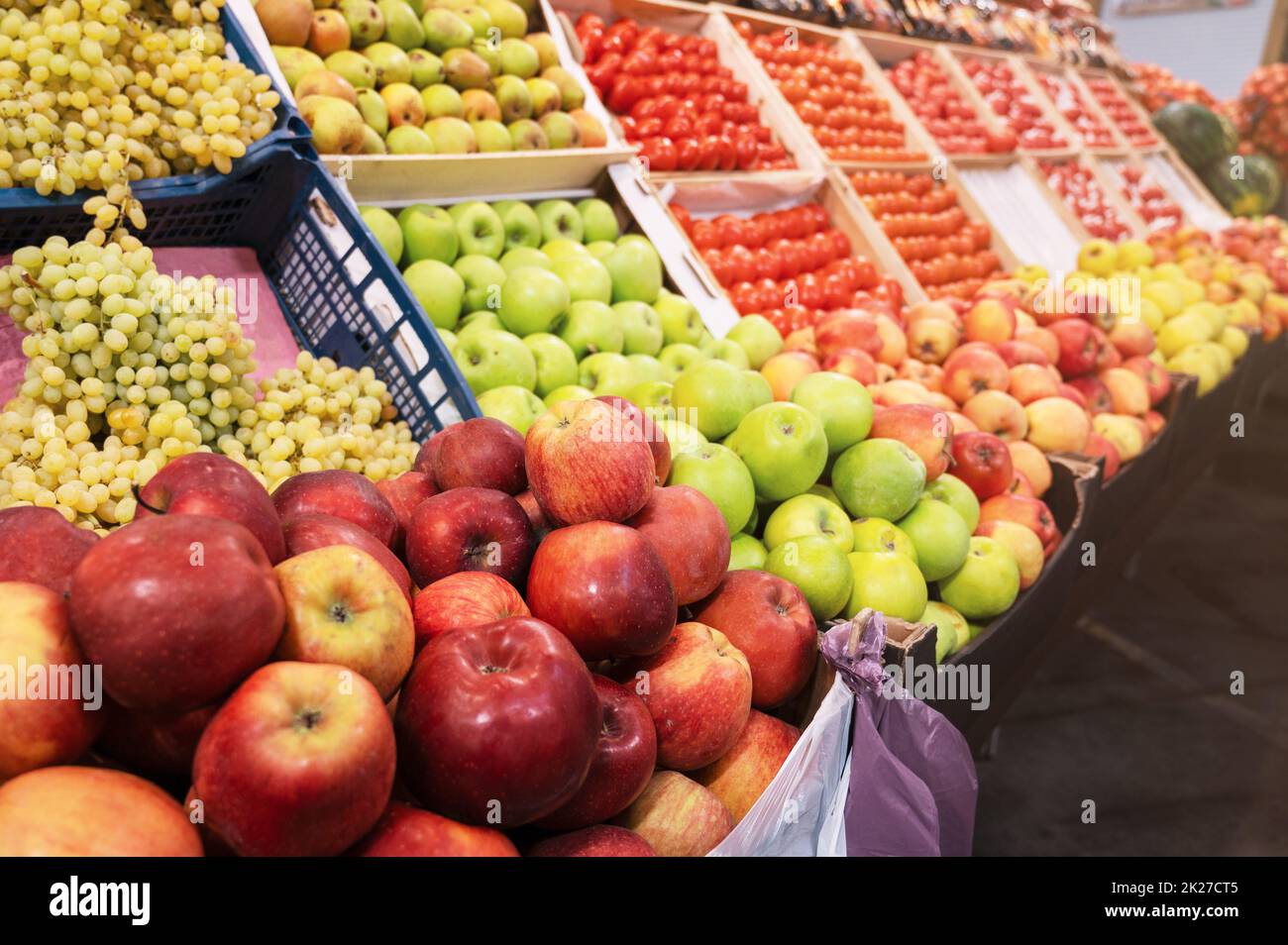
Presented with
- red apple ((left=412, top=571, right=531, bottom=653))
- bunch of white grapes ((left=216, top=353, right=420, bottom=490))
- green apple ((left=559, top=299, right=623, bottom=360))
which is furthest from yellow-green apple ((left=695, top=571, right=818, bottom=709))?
green apple ((left=559, top=299, right=623, bottom=360))

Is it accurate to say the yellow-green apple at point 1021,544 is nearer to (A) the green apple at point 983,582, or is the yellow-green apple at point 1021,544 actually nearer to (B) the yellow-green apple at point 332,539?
(A) the green apple at point 983,582

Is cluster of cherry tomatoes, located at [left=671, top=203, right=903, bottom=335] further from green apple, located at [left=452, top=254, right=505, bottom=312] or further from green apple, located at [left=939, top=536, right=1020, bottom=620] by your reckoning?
green apple, located at [left=939, top=536, right=1020, bottom=620]

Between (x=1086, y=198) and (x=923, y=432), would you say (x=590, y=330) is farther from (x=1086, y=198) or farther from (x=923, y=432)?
(x=1086, y=198)

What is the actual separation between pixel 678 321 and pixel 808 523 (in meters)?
1.17

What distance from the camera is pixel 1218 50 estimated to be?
10.2m

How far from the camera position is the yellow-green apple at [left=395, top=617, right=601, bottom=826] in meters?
0.92

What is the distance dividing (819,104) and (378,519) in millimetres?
3888

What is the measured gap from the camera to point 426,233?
2.55 meters

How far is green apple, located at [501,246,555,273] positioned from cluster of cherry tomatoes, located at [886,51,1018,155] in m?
3.24

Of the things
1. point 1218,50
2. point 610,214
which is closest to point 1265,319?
point 610,214

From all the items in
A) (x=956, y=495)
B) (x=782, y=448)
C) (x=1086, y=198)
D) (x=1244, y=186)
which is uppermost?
(x=1244, y=186)

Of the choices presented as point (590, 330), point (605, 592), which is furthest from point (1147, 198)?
point (605, 592)

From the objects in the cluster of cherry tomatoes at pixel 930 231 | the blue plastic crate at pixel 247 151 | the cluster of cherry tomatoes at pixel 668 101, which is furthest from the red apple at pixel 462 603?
the cluster of cherry tomatoes at pixel 930 231
